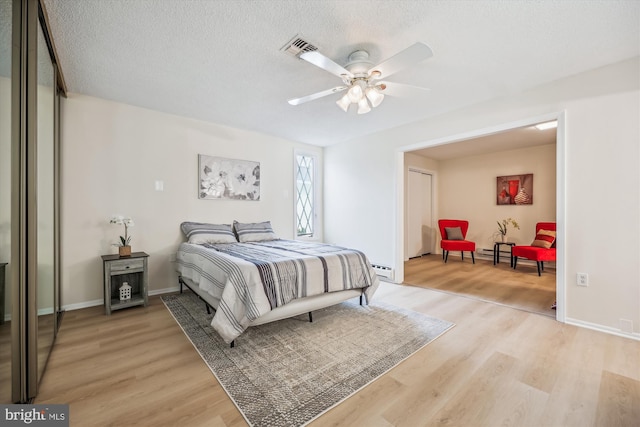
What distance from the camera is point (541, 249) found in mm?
Result: 4320

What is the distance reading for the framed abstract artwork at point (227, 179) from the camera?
3.79 m

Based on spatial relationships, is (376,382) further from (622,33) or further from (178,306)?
(622,33)

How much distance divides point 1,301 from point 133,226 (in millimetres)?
1945

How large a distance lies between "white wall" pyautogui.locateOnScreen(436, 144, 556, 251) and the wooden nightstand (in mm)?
6309

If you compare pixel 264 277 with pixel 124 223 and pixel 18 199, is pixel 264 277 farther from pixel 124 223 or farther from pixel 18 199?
pixel 124 223

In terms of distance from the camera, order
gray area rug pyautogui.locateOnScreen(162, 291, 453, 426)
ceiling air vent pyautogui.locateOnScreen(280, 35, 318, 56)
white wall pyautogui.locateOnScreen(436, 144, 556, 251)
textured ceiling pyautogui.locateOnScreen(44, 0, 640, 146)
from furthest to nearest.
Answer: white wall pyautogui.locateOnScreen(436, 144, 556, 251) → ceiling air vent pyautogui.locateOnScreen(280, 35, 318, 56) → textured ceiling pyautogui.locateOnScreen(44, 0, 640, 146) → gray area rug pyautogui.locateOnScreen(162, 291, 453, 426)

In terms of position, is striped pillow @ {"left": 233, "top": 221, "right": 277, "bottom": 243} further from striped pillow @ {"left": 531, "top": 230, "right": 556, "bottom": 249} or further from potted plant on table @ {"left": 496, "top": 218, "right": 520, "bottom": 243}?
potted plant on table @ {"left": 496, "top": 218, "right": 520, "bottom": 243}

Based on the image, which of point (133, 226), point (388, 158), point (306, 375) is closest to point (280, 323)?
point (306, 375)

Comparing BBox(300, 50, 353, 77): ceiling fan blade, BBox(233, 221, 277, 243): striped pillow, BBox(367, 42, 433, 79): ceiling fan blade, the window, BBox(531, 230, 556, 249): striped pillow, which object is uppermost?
BBox(300, 50, 353, 77): ceiling fan blade

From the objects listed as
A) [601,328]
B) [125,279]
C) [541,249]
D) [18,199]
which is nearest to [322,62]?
[18,199]

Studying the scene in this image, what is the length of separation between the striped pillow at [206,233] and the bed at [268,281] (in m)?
0.14

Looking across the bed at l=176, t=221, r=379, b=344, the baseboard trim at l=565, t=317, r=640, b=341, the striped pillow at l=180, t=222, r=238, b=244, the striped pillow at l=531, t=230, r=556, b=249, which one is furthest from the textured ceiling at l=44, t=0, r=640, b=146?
the striped pillow at l=531, t=230, r=556, b=249

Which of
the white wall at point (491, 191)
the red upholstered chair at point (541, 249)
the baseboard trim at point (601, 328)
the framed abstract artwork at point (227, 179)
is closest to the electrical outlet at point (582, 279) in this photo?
the baseboard trim at point (601, 328)

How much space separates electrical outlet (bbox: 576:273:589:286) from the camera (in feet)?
8.14
